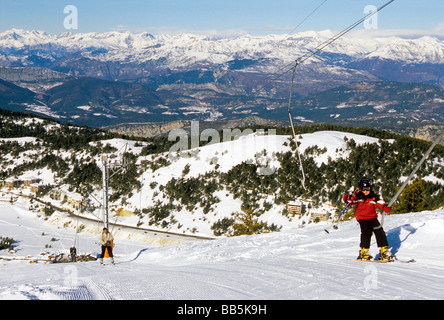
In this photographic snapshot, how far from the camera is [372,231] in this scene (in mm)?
11250

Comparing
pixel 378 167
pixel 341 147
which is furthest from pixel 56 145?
pixel 378 167

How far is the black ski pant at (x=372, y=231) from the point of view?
36.2 feet

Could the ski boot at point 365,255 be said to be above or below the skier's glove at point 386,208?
below

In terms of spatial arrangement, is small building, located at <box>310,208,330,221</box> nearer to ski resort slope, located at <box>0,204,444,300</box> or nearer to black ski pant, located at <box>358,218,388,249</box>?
ski resort slope, located at <box>0,204,444,300</box>

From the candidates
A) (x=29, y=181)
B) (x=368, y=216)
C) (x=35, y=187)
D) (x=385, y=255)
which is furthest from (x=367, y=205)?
(x=29, y=181)

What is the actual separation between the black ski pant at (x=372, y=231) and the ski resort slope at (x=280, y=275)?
0.62 metres

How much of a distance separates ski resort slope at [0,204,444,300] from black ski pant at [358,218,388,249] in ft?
2.03

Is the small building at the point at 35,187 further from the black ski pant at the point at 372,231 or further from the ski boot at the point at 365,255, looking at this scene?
the black ski pant at the point at 372,231

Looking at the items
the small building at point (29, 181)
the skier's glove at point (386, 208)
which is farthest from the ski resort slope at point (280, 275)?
the small building at point (29, 181)

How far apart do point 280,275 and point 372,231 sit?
11.5 feet

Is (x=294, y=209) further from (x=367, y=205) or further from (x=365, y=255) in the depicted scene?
(x=367, y=205)

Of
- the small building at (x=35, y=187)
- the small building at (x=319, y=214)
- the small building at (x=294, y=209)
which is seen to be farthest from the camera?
the small building at (x=35, y=187)

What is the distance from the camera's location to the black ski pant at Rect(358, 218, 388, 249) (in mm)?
11047

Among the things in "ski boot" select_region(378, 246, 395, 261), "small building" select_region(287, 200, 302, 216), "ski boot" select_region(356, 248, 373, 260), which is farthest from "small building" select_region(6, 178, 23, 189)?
"ski boot" select_region(378, 246, 395, 261)
